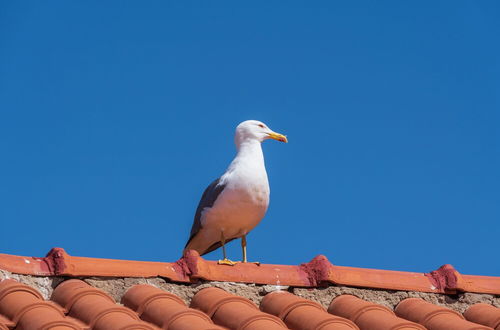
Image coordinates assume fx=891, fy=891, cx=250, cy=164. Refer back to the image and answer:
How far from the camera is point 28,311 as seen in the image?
423 centimetres

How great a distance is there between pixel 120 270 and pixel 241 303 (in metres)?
0.72

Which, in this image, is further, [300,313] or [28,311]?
[300,313]

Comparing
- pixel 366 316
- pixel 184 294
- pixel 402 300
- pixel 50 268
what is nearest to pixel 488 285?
pixel 402 300

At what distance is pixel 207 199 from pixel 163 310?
2510mm

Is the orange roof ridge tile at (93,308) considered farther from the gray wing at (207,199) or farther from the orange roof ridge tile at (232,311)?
the gray wing at (207,199)

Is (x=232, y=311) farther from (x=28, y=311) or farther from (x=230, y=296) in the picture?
(x=28, y=311)

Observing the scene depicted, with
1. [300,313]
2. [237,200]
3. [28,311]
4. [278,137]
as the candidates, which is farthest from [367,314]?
[278,137]

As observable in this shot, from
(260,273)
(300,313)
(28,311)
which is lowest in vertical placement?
(28,311)

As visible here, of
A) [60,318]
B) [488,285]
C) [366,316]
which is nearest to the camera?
[60,318]

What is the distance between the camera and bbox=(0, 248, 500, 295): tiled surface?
4.86m

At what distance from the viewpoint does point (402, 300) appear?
549 cm

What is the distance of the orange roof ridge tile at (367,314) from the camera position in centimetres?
460

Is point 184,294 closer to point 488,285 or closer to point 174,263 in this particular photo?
point 174,263

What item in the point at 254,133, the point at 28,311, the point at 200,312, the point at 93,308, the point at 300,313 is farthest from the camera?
the point at 254,133
